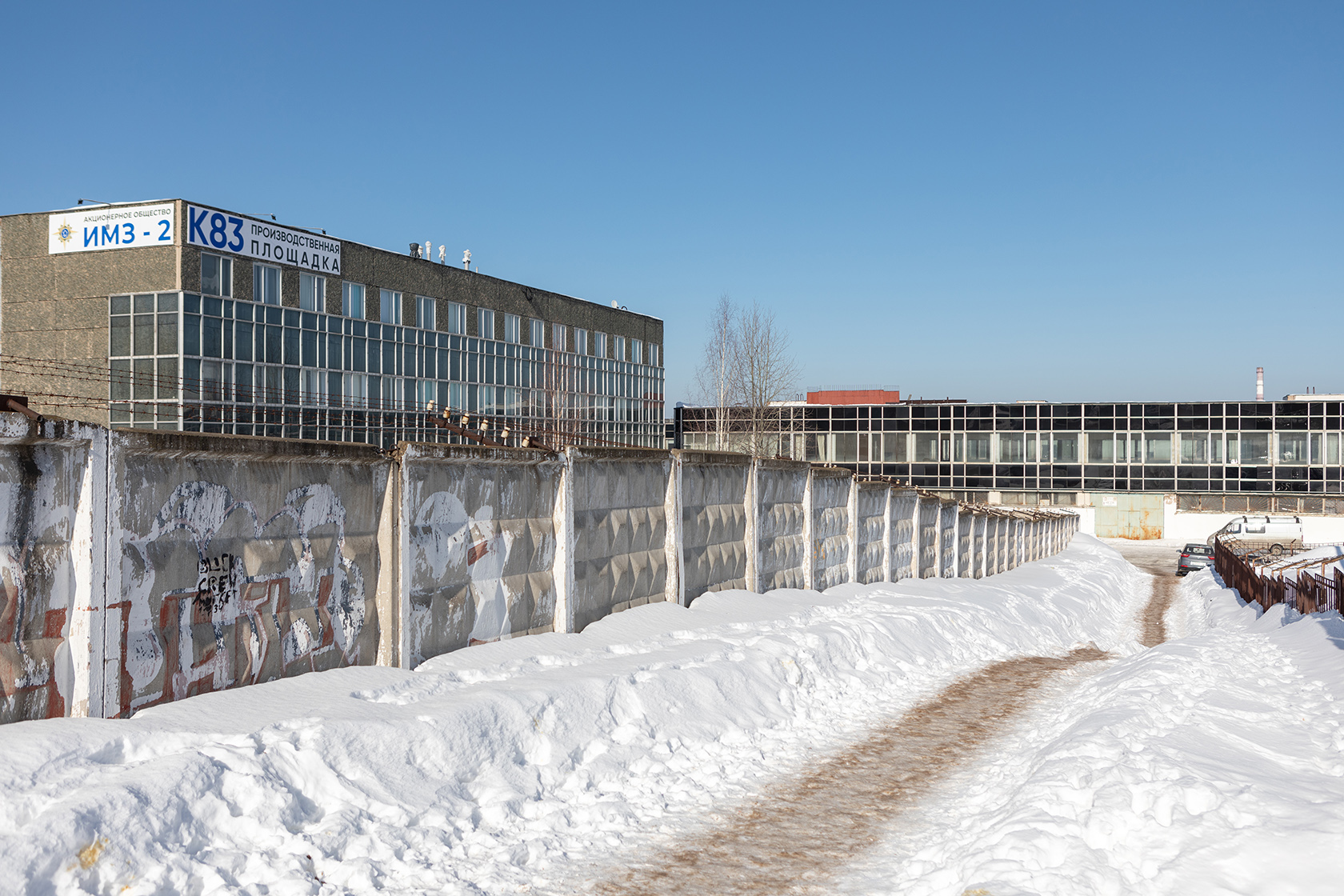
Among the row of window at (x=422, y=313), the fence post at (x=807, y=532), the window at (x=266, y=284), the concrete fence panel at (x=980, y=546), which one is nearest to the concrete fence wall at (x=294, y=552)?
the fence post at (x=807, y=532)

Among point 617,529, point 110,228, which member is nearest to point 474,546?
point 617,529

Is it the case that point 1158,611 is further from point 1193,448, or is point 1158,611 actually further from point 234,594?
point 1193,448

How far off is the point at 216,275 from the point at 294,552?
34949 millimetres

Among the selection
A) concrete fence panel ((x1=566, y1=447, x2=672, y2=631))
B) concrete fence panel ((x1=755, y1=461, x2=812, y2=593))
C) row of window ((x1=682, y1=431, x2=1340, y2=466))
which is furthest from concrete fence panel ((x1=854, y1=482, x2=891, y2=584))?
row of window ((x1=682, y1=431, x2=1340, y2=466))

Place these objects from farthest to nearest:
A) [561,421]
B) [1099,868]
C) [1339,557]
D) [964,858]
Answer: [561,421] < [1339,557] < [964,858] < [1099,868]

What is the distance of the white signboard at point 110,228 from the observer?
36.9m

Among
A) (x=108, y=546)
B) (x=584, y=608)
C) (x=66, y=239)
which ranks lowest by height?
(x=584, y=608)

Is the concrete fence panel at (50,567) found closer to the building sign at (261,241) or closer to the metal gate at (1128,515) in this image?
the building sign at (261,241)

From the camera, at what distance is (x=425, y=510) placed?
860 centimetres

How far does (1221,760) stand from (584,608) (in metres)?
6.06

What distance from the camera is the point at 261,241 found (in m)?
40.1

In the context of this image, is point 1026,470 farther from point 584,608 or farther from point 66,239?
point 584,608

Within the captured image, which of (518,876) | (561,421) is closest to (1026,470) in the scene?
(561,421)

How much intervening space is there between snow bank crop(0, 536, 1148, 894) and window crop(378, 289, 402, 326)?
1494 inches
